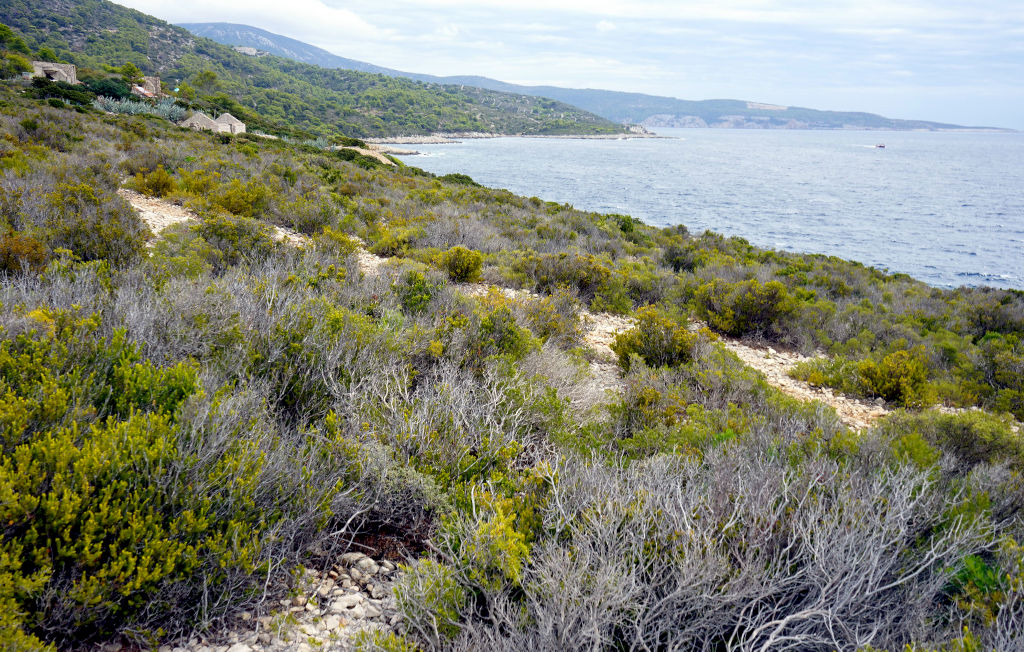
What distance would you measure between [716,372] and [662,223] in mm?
24196

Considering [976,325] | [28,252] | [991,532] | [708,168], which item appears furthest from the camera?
[708,168]

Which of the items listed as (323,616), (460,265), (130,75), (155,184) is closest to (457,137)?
(130,75)

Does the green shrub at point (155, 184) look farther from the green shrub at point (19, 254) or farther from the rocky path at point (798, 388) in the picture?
the rocky path at point (798, 388)

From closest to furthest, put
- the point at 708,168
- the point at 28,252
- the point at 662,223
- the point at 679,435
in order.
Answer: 1. the point at 679,435
2. the point at 28,252
3. the point at 662,223
4. the point at 708,168

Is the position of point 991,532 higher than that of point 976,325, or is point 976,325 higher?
point 991,532

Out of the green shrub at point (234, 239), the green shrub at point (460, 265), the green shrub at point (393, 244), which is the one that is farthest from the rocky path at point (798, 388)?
the green shrub at point (234, 239)

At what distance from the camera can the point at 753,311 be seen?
26.7 ft

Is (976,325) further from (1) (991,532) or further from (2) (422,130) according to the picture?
(2) (422,130)

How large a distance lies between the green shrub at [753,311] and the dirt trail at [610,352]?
32 centimetres

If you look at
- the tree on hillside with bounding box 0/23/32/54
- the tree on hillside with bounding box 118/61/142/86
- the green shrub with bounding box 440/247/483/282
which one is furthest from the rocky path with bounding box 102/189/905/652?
the tree on hillside with bounding box 0/23/32/54

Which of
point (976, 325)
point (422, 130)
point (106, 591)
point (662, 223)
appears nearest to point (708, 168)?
point (662, 223)

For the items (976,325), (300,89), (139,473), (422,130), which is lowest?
(976,325)

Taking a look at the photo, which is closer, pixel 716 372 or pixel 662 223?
pixel 716 372

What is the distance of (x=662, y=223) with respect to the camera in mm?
27578
